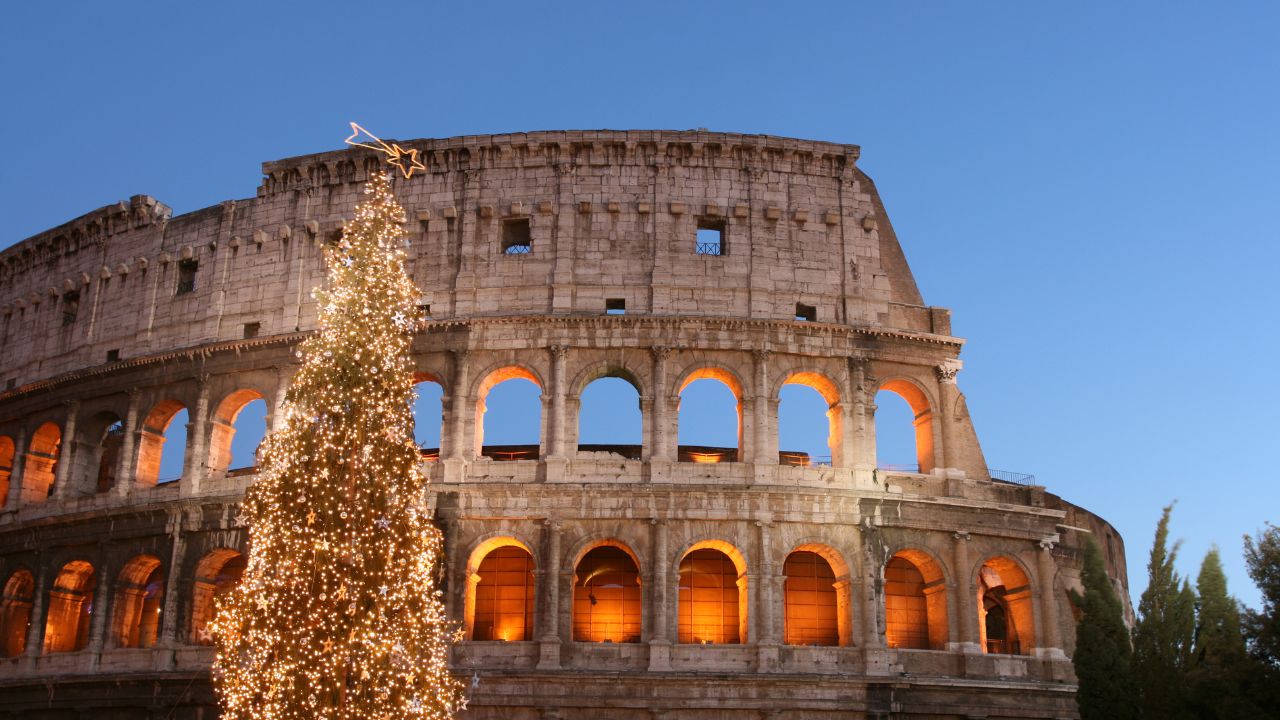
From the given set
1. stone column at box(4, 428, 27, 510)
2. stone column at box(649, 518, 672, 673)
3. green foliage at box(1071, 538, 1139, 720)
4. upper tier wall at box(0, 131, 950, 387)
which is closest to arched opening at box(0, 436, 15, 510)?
stone column at box(4, 428, 27, 510)

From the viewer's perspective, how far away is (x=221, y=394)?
94.3ft

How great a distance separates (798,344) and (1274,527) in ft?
33.3

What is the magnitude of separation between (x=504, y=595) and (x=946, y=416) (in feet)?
34.8

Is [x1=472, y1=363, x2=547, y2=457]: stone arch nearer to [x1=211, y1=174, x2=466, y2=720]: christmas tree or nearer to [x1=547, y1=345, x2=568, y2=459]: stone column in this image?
[x1=547, y1=345, x2=568, y2=459]: stone column

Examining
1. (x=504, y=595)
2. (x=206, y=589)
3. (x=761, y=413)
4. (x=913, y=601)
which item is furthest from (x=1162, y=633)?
(x=206, y=589)

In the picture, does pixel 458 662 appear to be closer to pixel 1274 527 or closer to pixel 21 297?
pixel 1274 527

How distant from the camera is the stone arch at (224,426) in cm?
2856

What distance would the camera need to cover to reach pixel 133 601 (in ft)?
93.2

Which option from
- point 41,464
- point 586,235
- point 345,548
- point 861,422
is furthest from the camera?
point 41,464

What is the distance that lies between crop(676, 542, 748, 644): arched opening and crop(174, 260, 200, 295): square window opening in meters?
14.3

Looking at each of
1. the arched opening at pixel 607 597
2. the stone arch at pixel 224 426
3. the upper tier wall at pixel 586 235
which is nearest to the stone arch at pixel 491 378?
the upper tier wall at pixel 586 235

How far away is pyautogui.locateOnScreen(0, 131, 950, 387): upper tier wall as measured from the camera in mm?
27516

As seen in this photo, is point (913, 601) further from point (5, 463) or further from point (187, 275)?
point (5, 463)

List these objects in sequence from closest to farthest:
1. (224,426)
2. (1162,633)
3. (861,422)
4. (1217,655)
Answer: (1217,655), (1162,633), (861,422), (224,426)
